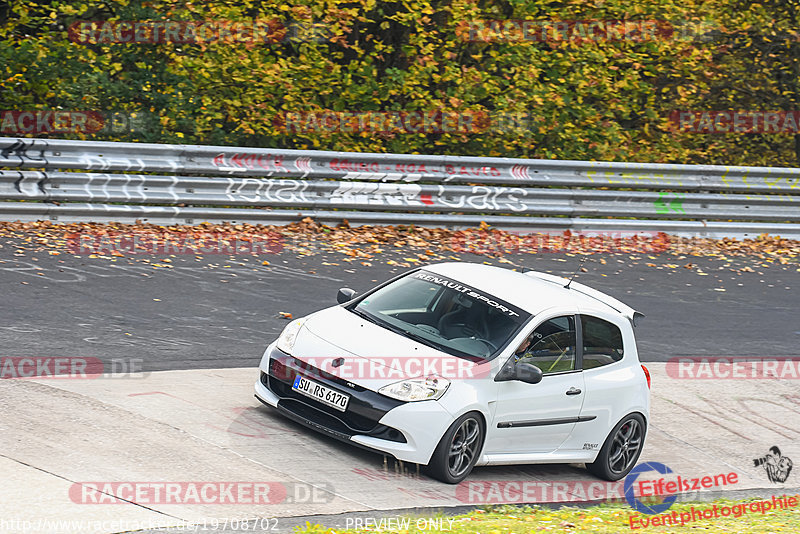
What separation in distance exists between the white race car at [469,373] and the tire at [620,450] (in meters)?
0.01

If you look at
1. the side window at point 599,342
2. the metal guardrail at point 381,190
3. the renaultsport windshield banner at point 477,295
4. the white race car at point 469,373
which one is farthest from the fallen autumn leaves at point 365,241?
the side window at point 599,342

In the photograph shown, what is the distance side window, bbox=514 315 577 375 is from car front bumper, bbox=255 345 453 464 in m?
1.03

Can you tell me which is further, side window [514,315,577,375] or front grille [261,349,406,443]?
side window [514,315,577,375]

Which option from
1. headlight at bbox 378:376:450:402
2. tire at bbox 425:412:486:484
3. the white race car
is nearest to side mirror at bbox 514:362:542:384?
the white race car

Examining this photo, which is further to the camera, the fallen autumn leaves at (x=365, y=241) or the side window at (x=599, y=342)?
the fallen autumn leaves at (x=365, y=241)

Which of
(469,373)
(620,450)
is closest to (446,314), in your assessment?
(469,373)

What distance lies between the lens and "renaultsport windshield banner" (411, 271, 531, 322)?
8227 mm

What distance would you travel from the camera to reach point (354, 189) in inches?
619

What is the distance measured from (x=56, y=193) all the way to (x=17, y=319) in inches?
169

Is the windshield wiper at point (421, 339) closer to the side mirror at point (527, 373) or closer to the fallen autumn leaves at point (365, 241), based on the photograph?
the side mirror at point (527, 373)

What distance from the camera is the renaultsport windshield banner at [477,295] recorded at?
823 centimetres

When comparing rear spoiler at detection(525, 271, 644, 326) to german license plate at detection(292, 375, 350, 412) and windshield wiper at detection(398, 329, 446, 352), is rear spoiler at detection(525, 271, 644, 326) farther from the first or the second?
german license plate at detection(292, 375, 350, 412)

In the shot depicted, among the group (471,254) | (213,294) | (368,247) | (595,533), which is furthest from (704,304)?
(595,533)

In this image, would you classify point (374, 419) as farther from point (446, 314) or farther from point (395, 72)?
point (395, 72)
